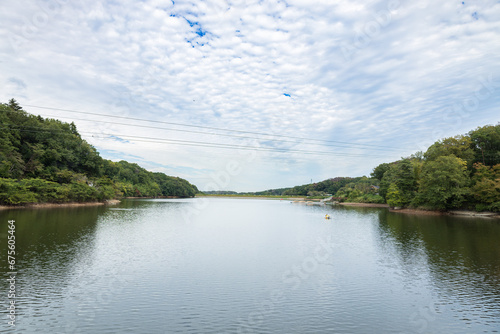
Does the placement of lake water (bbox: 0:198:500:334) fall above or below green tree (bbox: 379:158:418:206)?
below

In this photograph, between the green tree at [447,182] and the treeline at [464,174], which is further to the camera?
the green tree at [447,182]

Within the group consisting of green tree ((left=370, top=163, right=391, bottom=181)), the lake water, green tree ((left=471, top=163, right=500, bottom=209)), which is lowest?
the lake water

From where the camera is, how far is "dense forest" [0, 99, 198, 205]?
4828cm

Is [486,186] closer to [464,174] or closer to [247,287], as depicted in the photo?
[464,174]

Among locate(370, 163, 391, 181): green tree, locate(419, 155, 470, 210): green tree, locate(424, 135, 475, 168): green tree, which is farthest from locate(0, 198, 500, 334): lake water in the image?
locate(370, 163, 391, 181): green tree

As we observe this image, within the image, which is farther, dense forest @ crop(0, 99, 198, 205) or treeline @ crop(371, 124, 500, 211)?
treeline @ crop(371, 124, 500, 211)

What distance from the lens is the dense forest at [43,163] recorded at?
48281 mm

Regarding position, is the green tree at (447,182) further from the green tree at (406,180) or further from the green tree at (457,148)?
the green tree at (406,180)

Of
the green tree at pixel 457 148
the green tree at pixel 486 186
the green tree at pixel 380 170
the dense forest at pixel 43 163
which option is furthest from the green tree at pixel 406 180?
the dense forest at pixel 43 163

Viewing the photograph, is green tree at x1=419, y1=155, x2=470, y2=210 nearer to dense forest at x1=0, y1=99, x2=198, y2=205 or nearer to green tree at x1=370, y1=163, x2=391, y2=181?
green tree at x1=370, y1=163, x2=391, y2=181

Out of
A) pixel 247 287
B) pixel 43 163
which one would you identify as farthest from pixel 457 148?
pixel 43 163

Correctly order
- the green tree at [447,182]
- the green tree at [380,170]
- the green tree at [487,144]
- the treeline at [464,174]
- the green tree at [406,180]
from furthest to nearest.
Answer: the green tree at [380,170] → the green tree at [406,180] → the green tree at [487,144] → the green tree at [447,182] → the treeline at [464,174]

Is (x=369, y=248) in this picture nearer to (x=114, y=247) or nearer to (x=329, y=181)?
(x=114, y=247)

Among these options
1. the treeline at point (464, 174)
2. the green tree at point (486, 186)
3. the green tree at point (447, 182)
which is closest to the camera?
the green tree at point (486, 186)
